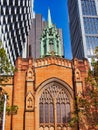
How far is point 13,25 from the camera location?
283 feet

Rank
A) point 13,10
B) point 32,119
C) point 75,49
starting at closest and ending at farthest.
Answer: point 32,119
point 13,10
point 75,49

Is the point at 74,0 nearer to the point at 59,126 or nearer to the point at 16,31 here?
the point at 16,31

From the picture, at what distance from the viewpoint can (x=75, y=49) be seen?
11638 cm

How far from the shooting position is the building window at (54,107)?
1275 inches

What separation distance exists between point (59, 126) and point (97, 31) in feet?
269

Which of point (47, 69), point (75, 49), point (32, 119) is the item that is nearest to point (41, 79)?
point (47, 69)

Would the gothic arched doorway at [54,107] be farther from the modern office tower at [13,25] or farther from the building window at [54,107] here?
the modern office tower at [13,25]

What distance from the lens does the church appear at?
31.6 m

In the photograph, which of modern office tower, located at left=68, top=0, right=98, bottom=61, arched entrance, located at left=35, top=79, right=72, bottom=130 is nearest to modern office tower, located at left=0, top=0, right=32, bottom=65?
modern office tower, located at left=68, top=0, right=98, bottom=61

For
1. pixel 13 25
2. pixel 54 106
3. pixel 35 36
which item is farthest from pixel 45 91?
pixel 35 36

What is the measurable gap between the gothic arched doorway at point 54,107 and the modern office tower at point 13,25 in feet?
137

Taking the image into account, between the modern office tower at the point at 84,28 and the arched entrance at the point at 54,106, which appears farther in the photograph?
the modern office tower at the point at 84,28

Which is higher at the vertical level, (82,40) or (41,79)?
(82,40)

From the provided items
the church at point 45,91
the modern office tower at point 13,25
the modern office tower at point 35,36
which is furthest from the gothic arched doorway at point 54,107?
the modern office tower at point 35,36
